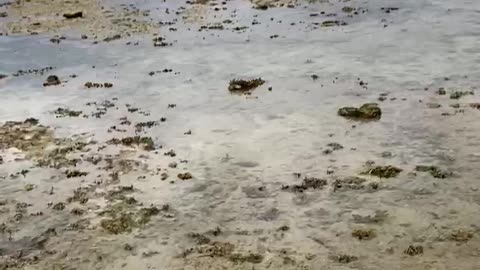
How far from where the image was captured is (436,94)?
1413cm

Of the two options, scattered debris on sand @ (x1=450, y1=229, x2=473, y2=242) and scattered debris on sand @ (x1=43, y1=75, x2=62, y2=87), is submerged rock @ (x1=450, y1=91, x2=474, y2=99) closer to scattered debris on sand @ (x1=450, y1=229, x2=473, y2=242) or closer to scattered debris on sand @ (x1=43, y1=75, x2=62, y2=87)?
scattered debris on sand @ (x1=450, y1=229, x2=473, y2=242)

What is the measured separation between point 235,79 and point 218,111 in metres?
2.22

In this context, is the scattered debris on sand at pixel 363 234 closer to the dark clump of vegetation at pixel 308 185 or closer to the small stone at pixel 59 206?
the dark clump of vegetation at pixel 308 185

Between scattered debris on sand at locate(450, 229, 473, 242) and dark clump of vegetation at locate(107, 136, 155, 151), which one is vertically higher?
scattered debris on sand at locate(450, 229, 473, 242)

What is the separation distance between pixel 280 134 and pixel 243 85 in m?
3.22

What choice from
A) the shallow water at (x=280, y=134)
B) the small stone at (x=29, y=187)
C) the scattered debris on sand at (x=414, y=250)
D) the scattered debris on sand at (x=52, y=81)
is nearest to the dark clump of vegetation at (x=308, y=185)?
the shallow water at (x=280, y=134)

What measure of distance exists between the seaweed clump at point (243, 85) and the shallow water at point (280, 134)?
27 centimetres

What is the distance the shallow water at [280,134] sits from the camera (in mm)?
8859

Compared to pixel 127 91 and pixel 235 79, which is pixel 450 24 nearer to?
pixel 235 79

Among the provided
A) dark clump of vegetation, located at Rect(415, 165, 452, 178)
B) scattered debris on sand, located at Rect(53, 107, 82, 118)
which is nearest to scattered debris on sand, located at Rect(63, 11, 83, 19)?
scattered debris on sand, located at Rect(53, 107, 82, 118)

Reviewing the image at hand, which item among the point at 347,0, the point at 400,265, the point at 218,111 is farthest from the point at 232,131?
the point at 347,0

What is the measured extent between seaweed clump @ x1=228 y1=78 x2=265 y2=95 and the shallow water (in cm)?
27

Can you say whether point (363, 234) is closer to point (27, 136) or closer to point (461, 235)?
point (461, 235)

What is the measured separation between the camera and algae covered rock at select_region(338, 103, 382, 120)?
13.2 metres
